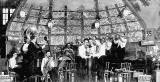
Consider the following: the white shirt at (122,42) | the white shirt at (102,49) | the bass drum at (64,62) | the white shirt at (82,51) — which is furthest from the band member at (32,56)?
the white shirt at (122,42)

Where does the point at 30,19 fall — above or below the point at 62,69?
above

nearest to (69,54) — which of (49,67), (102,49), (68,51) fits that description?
(68,51)

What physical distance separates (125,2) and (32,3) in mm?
1390

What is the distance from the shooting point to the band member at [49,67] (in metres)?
7.34

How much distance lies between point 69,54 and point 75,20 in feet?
1.71

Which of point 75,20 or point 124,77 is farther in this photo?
point 75,20

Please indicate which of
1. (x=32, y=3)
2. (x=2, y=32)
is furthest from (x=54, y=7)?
(x=2, y=32)

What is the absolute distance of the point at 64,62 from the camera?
24.1ft

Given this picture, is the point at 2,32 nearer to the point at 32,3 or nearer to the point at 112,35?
the point at 32,3

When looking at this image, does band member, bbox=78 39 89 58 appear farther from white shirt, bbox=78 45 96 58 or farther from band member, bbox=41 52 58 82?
band member, bbox=41 52 58 82

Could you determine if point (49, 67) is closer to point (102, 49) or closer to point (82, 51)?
point (82, 51)

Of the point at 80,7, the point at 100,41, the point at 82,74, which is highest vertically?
the point at 80,7

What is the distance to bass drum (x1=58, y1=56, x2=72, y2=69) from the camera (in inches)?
289

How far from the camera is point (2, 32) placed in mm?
7262
